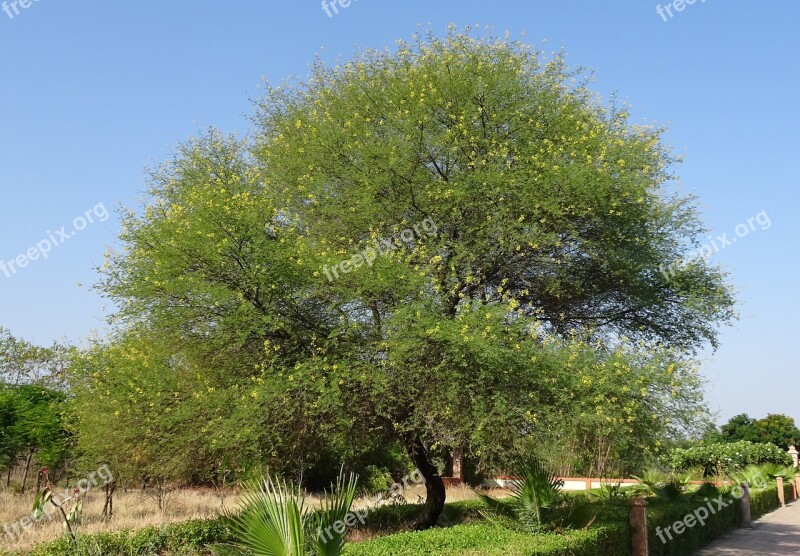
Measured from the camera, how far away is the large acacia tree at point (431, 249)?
1412cm

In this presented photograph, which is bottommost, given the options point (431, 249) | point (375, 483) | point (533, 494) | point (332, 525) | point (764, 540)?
point (764, 540)

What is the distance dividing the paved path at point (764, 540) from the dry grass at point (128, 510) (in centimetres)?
821

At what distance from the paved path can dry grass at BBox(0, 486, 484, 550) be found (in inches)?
323

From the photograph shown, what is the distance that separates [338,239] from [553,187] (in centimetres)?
499

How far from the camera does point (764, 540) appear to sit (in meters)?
19.2

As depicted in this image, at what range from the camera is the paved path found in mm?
16922

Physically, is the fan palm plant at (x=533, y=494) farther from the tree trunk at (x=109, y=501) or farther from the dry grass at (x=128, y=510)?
the tree trunk at (x=109, y=501)

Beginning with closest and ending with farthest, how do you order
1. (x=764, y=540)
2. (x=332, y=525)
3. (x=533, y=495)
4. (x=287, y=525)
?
(x=287, y=525) < (x=332, y=525) < (x=533, y=495) < (x=764, y=540)

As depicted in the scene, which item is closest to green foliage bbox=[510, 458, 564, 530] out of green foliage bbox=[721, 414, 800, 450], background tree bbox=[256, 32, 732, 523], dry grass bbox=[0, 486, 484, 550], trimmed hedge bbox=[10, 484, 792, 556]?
trimmed hedge bbox=[10, 484, 792, 556]

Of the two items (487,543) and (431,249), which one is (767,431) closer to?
(431,249)

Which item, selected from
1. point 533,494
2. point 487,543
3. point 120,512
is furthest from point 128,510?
point 487,543

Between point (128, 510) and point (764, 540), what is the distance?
18532mm

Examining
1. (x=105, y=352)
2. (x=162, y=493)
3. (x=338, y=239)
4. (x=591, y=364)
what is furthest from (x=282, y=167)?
(x=162, y=493)

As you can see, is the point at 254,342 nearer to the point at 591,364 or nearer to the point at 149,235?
the point at 149,235
